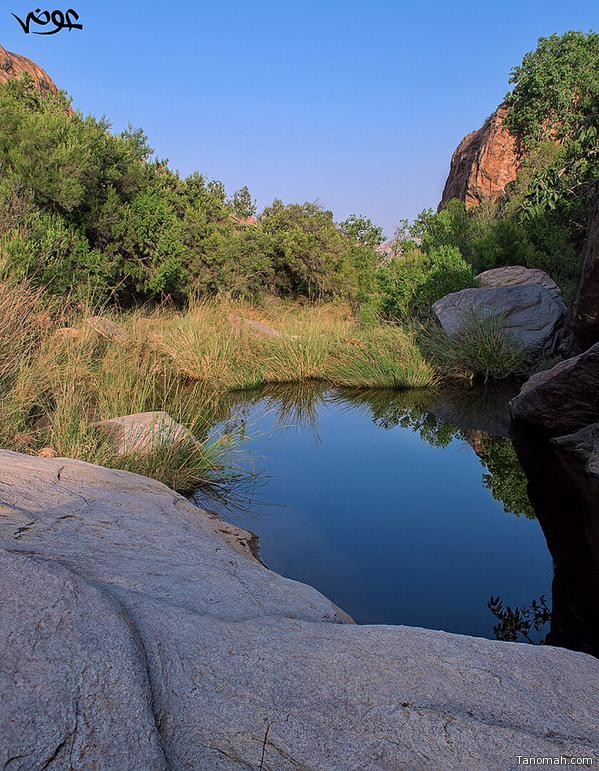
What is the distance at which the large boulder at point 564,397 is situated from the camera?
5.77 m

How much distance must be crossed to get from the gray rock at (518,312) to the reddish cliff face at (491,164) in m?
18.5

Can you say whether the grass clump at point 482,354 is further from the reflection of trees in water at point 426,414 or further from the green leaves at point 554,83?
the green leaves at point 554,83

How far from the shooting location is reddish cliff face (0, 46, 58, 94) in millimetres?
22625

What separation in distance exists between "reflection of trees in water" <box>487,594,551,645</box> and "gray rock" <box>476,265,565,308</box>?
899cm

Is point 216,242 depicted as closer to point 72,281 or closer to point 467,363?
point 72,281

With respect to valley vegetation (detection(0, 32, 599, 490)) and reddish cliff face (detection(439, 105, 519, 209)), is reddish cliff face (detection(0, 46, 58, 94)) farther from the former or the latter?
reddish cliff face (detection(439, 105, 519, 209))

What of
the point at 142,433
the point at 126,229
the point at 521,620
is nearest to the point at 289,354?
the point at 126,229

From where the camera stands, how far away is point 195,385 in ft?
30.8

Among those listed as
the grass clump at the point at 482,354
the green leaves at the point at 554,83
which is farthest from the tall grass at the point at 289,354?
the green leaves at the point at 554,83

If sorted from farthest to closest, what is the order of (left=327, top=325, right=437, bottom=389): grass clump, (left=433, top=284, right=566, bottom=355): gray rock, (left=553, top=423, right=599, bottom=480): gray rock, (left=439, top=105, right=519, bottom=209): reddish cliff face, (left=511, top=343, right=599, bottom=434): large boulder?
(left=439, top=105, right=519, bottom=209): reddish cliff face → (left=433, top=284, right=566, bottom=355): gray rock → (left=327, top=325, right=437, bottom=389): grass clump → (left=511, top=343, right=599, bottom=434): large boulder → (left=553, top=423, right=599, bottom=480): gray rock

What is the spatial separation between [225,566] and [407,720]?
1.37 meters

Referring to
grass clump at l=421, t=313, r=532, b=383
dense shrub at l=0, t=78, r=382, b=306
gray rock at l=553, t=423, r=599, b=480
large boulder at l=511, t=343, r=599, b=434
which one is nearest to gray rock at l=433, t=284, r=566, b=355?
grass clump at l=421, t=313, r=532, b=383

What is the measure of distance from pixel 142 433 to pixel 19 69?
79.8 feet

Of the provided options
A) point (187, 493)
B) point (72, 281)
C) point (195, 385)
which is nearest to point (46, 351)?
point (187, 493)
